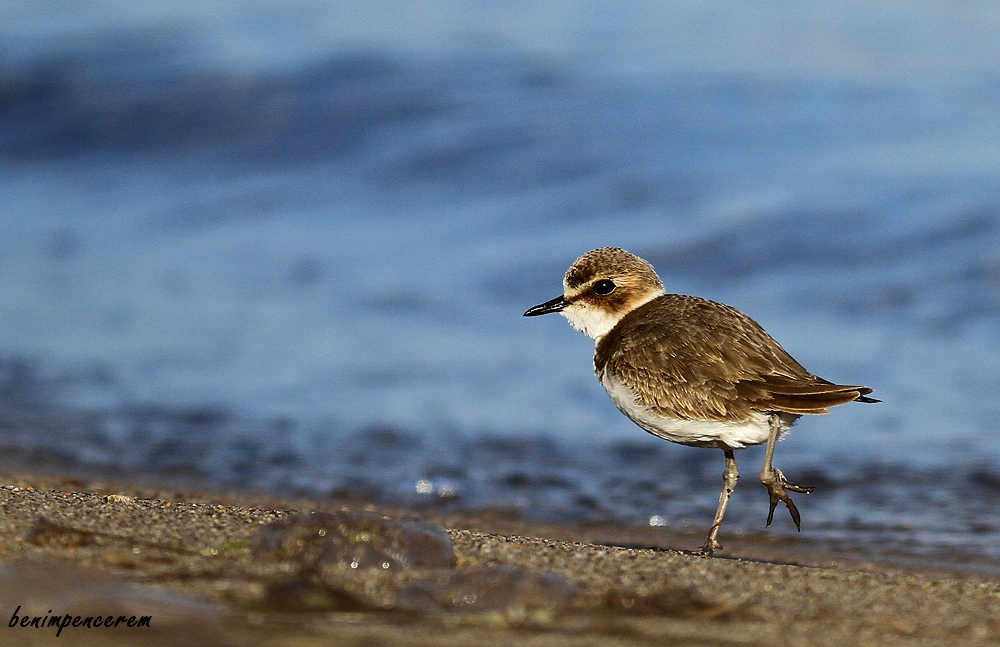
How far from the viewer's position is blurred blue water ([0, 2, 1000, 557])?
8008mm

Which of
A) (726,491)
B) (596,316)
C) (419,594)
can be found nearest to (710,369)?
(726,491)

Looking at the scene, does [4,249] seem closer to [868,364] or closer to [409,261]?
[409,261]

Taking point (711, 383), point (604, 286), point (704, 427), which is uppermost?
point (604, 286)

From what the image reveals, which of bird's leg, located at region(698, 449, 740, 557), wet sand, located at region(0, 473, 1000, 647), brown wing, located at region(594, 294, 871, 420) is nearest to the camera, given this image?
wet sand, located at region(0, 473, 1000, 647)

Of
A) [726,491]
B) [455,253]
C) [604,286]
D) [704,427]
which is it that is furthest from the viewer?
[455,253]

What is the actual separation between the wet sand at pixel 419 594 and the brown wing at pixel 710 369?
2.67ft

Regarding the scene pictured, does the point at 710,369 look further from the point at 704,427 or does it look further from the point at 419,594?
the point at 419,594

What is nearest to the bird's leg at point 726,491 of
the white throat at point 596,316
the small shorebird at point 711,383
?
the small shorebird at point 711,383

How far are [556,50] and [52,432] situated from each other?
483 inches

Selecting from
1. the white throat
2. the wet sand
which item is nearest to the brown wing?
the white throat

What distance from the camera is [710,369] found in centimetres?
530

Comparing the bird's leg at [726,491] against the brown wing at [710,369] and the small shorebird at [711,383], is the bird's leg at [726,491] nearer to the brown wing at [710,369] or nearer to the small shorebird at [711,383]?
the small shorebird at [711,383]

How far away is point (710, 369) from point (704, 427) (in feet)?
0.83

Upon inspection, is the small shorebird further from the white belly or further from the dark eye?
the dark eye
